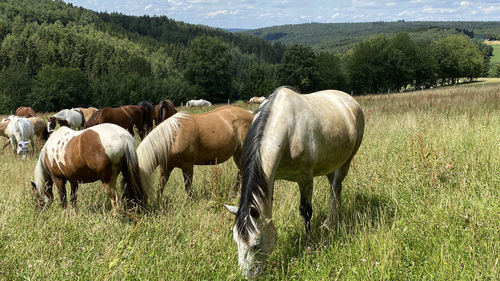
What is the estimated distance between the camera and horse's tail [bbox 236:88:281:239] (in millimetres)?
2580

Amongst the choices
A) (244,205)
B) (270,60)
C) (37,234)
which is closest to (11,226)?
(37,234)

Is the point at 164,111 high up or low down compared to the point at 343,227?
up

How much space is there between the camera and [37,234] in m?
3.62

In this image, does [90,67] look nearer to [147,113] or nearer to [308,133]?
[147,113]

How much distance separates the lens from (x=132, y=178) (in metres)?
4.44

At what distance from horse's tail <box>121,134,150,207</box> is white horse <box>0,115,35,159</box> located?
7163 mm

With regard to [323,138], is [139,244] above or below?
below

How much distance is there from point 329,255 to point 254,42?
176827 millimetres

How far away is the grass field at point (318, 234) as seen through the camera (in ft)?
9.20

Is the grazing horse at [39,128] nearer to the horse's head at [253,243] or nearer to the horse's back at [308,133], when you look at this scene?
the horse's back at [308,133]

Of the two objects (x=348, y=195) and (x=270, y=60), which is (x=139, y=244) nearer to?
(x=348, y=195)

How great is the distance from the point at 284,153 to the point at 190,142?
7.75 feet

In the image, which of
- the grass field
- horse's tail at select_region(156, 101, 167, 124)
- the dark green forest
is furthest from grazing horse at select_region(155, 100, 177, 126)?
the dark green forest

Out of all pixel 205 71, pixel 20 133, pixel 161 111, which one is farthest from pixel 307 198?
pixel 205 71
